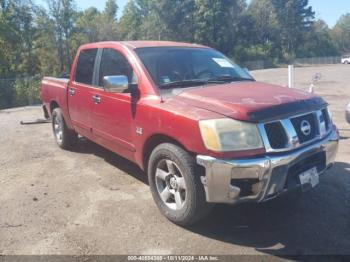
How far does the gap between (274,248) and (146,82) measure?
217 cm

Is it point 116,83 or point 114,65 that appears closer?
point 116,83

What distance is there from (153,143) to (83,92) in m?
1.91

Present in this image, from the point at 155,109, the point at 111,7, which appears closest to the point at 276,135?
the point at 155,109

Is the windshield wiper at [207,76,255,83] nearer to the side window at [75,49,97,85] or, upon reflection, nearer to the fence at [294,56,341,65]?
the side window at [75,49,97,85]

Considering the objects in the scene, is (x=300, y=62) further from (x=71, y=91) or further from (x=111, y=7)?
(x=71, y=91)

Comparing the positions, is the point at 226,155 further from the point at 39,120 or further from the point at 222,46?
the point at 222,46

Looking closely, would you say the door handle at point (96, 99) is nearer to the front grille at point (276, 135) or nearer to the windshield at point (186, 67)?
the windshield at point (186, 67)

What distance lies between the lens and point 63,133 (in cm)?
683

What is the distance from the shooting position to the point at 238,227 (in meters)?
3.91

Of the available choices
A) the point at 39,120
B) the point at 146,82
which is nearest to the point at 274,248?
the point at 146,82

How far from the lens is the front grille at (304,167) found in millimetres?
3518

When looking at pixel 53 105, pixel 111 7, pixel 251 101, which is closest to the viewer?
pixel 251 101

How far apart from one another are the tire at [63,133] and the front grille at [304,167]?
434cm

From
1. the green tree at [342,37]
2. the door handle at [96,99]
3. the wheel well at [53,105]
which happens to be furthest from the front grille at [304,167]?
the green tree at [342,37]
